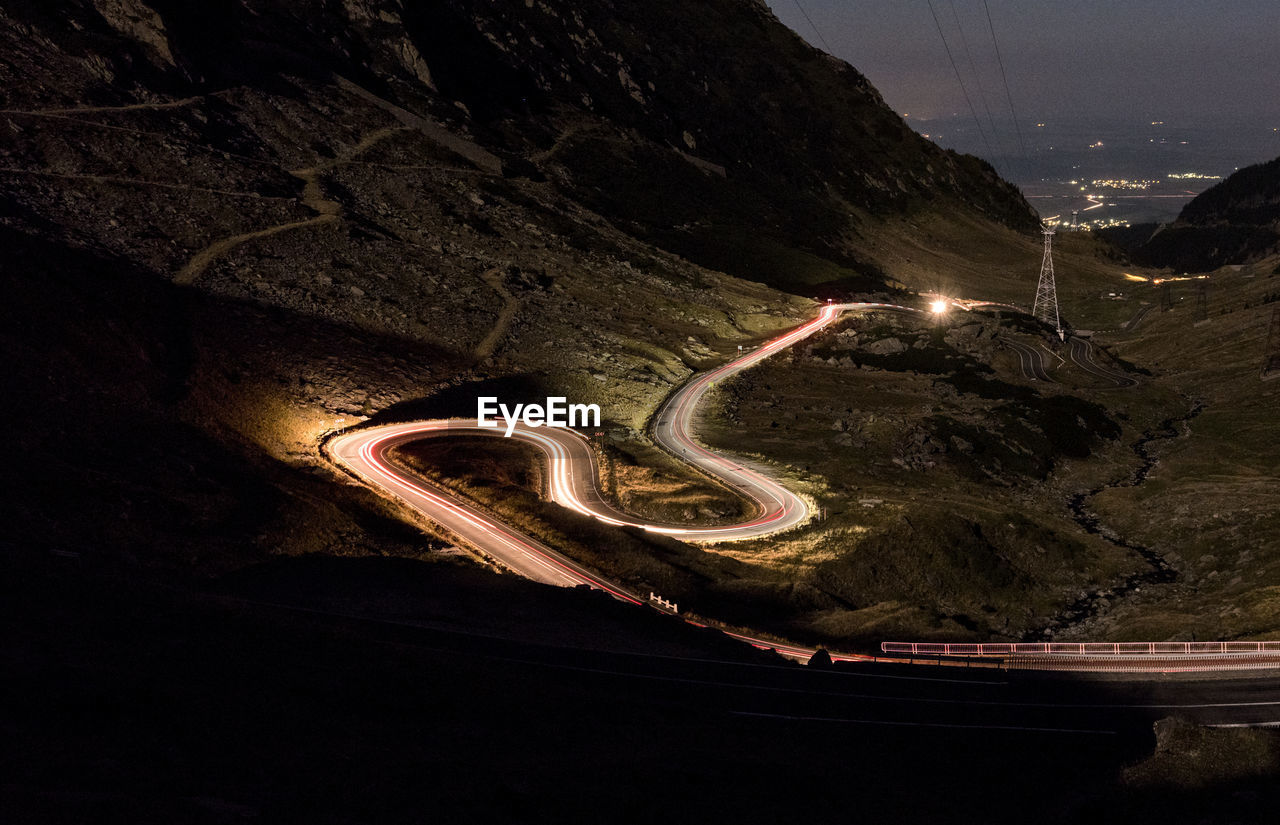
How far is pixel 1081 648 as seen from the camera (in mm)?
48344

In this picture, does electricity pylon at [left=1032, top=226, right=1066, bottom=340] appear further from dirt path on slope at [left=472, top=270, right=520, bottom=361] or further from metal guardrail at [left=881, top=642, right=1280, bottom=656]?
metal guardrail at [left=881, top=642, right=1280, bottom=656]

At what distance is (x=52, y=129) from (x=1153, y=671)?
117 metres

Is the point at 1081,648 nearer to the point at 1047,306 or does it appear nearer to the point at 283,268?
the point at 283,268

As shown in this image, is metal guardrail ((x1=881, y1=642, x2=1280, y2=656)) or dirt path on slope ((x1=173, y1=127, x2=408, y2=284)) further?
dirt path on slope ((x1=173, y1=127, x2=408, y2=284))

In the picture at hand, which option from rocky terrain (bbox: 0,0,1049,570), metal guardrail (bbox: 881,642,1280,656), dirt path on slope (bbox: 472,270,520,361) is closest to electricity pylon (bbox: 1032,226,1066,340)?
rocky terrain (bbox: 0,0,1049,570)

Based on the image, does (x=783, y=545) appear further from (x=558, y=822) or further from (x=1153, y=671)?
(x=558, y=822)

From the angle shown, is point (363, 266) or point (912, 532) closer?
point (912, 532)

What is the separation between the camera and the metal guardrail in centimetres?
4438

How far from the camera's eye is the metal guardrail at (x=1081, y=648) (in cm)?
4438

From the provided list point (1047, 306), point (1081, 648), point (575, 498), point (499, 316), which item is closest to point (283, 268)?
point (499, 316)

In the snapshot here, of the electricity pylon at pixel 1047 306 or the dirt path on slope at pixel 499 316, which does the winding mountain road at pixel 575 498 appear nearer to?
the dirt path on slope at pixel 499 316

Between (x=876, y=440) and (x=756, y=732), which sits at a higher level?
(x=876, y=440)

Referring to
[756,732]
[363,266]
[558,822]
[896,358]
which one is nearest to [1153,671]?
[756,732]

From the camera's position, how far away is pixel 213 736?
88.4 ft
